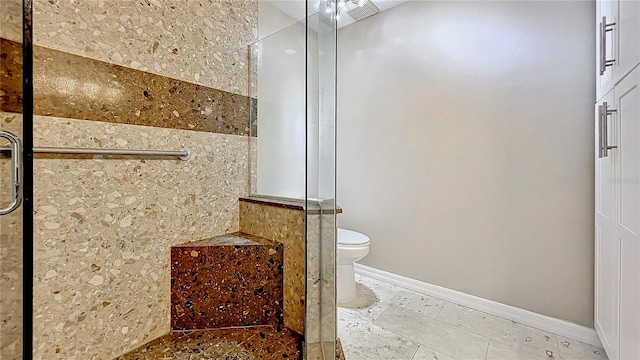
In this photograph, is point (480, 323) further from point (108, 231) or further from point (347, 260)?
point (108, 231)

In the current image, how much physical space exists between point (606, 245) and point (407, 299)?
1.19 metres

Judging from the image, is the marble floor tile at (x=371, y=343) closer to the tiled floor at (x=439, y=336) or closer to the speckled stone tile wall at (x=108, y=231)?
the tiled floor at (x=439, y=336)

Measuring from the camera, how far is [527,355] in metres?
1.51

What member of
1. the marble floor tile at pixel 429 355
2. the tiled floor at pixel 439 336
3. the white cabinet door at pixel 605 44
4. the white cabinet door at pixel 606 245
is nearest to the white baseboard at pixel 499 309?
the tiled floor at pixel 439 336

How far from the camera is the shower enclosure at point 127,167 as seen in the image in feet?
2.16

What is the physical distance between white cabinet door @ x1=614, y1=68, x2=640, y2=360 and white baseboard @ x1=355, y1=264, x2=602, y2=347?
1.84 feet

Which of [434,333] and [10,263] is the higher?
[10,263]

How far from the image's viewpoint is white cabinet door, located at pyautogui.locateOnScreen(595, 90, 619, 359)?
126 centimetres

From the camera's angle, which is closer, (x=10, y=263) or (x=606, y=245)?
(x=10, y=263)

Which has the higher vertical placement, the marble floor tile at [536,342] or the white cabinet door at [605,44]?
the white cabinet door at [605,44]

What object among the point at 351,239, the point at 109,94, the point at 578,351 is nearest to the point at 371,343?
the point at 351,239

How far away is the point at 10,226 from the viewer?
0.62 metres

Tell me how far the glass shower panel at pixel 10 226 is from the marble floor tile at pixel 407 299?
1930 millimetres

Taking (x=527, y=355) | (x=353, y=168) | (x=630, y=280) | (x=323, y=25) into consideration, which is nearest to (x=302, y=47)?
(x=323, y=25)
